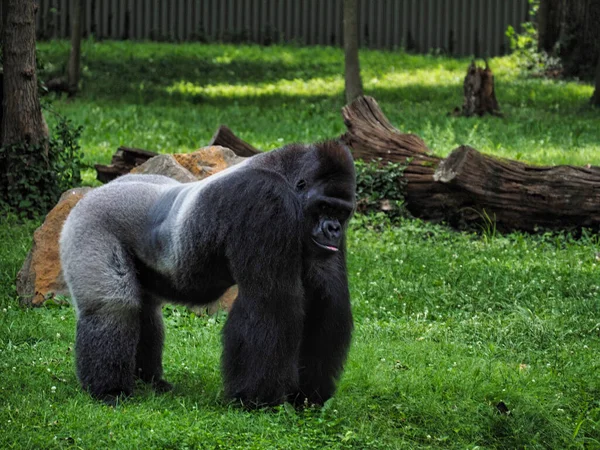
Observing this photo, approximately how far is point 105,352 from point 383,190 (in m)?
4.61

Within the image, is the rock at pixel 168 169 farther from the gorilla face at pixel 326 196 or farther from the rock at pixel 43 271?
the gorilla face at pixel 326 196

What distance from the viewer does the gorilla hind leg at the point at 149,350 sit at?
202 inches

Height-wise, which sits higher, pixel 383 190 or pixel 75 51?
pixel 75 51

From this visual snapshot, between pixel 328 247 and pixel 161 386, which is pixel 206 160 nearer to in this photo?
pixel 161 386

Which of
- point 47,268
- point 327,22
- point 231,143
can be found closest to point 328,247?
point 47,268

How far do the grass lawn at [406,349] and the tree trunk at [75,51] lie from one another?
221 centimetres

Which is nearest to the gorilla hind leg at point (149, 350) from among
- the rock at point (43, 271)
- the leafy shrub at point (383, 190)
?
the rock at point (43, 271)

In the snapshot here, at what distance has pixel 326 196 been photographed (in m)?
4.37

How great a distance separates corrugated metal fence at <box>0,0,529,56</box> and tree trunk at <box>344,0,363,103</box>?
23.0 ft

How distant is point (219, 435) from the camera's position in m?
4.21

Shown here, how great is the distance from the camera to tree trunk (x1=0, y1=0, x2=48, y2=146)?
27.7 ft

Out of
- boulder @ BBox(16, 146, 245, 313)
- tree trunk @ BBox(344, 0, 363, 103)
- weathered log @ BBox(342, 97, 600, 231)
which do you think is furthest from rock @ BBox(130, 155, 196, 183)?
tree trunk @ BBox(344, 0, 363, 103)

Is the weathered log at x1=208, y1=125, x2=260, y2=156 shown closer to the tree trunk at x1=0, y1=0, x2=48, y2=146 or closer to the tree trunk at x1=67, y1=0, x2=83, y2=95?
the tree trunk at x1=0, y1=0, x2=48, y2=146

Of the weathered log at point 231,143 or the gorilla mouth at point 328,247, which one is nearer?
the gorilla mouth at point 328,247
